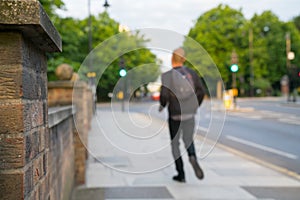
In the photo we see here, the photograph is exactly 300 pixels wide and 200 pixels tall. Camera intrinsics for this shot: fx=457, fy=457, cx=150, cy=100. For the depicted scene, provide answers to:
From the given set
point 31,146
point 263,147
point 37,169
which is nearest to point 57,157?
point 37,169

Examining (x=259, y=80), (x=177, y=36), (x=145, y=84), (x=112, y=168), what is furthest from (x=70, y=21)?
(x=259, y=80)

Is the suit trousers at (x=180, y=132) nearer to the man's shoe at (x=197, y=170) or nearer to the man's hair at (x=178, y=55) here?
the man's shoe at (x=197, y=170)

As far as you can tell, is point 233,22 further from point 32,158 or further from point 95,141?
point 32,158

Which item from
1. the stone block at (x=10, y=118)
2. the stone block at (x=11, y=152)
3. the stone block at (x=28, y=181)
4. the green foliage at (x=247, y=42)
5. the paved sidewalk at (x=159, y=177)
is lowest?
the paved sidewalk at (x=159, y=177)

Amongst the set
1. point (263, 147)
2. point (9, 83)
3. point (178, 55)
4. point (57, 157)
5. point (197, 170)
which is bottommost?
point (263, 147)

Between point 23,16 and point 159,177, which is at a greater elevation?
point 23,16

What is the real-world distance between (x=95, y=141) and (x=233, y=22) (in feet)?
208

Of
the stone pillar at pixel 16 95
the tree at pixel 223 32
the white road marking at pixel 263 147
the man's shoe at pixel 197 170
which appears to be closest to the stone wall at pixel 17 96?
the stone pillar at pixel 16 95

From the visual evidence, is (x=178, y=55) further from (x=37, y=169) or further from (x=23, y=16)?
(x=23, y=16)

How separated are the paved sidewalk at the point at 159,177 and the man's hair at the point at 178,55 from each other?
1135mm

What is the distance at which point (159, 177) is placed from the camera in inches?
294

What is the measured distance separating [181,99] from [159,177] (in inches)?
57.2

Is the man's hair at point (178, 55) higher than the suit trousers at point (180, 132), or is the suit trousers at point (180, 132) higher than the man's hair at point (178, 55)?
the man's hair at point (178, 55)

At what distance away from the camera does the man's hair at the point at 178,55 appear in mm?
6319
